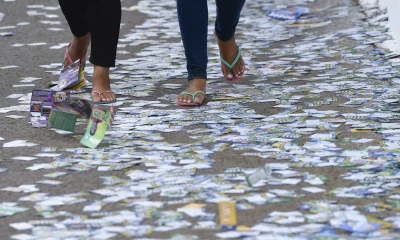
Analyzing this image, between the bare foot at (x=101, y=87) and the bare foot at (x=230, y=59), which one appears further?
the bare foot at (x=230, y=59)

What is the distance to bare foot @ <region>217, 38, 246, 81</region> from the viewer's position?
5645 millimetres

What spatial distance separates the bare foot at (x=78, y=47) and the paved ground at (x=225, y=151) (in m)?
0.26

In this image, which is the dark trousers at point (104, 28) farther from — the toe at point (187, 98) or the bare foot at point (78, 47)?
the toe at point (187, 98)

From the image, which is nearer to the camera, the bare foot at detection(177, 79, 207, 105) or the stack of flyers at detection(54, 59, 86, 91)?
the bare foot at detection(177, 79, 207, 105)

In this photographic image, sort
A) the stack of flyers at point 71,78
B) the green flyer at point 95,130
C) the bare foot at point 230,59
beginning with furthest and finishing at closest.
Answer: the bare foot at point 230,59, the stack of flyers at point 71,78, the green flyer at point 95,130

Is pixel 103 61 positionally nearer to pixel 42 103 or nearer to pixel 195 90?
pixel 195 90

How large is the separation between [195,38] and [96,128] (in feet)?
3.88

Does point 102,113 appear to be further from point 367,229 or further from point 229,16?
point 367,229

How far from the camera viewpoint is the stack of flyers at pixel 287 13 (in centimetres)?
829

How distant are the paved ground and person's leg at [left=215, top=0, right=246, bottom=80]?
0.12 metres

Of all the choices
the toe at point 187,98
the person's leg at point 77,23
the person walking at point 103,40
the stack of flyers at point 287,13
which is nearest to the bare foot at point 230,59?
the toe at point 187,98

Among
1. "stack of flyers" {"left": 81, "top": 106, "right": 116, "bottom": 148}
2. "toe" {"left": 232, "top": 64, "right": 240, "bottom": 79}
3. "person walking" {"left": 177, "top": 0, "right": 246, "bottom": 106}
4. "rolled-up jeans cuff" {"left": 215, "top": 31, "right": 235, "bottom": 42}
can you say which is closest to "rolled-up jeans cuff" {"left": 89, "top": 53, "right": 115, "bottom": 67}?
"person walking" {"left": 177, "top": 0, "right": 246, "bottom": 106}

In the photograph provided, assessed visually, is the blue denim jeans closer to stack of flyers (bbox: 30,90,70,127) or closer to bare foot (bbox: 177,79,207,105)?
bare foot (bbox: 177,79,207,105)

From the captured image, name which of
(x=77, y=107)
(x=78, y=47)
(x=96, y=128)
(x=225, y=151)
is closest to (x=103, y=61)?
(x=78, y=47)
